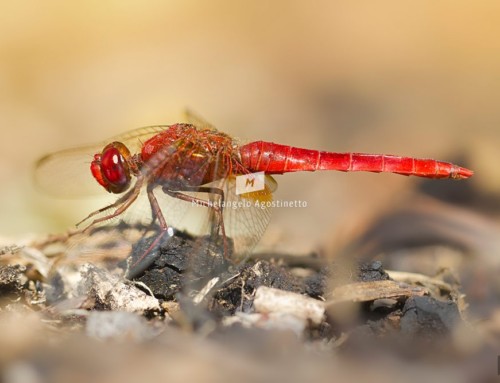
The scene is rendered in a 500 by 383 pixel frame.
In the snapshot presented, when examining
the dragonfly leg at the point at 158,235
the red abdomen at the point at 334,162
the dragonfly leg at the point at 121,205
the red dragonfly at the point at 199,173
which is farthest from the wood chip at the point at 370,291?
the dragonfly leg at the point at 121,205

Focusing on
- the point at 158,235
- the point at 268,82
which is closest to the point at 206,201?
the point at 158,235

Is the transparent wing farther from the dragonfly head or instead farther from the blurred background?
the blurred background

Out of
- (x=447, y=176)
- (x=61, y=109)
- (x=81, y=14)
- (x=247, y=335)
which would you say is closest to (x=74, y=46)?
(x=81, y=14)

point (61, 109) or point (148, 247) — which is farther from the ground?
point (61, 109)

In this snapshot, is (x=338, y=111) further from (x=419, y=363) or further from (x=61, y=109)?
(x=419, y=363)

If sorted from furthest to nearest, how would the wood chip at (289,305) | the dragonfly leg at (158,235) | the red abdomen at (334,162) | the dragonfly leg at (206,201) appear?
the red abdomen at (334,162) < the dragonfly leg at (206,201) < the dragonfly leg at (158,235) < the wood chip at (289,305)

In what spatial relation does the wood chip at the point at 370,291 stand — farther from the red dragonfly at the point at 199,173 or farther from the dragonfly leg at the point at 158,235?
the dragonfly leg at the point at 158,235
